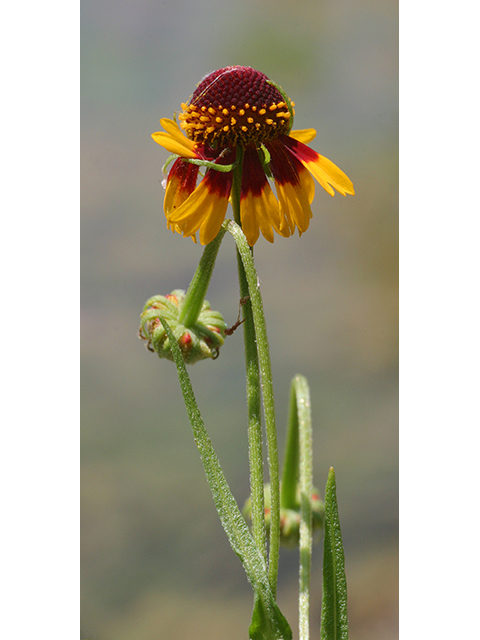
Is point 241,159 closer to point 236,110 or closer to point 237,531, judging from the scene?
point 236,110

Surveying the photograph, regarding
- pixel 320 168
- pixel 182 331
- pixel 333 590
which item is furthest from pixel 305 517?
pixel 320 168

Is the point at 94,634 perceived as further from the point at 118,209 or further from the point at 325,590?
the point at 118,209

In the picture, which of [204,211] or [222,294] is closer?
[204,211]

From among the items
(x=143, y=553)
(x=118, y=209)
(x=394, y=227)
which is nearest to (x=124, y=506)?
(x=143, y=553)

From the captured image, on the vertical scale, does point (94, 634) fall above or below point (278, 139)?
below

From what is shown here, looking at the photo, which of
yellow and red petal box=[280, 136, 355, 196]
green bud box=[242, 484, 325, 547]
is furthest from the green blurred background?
yellow and red petal box=[280, 136, 355, 196]

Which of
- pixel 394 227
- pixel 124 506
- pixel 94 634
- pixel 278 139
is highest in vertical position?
pixel 394 227

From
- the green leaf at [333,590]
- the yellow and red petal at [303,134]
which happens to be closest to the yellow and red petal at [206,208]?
the yellow and red petal at [303,134]
